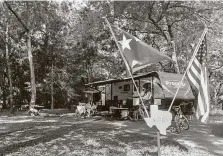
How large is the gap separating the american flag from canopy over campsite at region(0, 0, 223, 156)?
0.02 m

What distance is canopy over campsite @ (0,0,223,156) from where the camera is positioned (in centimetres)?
676

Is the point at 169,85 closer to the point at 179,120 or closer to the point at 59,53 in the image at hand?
the point at 179,120

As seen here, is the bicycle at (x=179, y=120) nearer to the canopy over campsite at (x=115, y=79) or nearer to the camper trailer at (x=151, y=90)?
the canopy over campsite at (x=115, y=79)

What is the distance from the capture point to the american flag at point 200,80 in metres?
6.37

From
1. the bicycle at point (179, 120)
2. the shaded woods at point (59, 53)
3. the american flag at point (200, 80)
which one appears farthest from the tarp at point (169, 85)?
the american flag at point (200, 80)

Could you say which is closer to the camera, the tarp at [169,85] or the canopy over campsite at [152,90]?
the tarp at [169,85]

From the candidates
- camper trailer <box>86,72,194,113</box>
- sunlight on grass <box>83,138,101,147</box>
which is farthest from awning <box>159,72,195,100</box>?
sunlight on grass <box>83,138,101,147</box>

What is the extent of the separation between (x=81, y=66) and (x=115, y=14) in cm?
1894

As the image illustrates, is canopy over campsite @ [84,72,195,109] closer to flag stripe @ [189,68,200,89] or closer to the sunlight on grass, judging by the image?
the sunlight on grass

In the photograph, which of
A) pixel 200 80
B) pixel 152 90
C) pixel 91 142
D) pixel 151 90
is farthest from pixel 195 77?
pixel 151 90

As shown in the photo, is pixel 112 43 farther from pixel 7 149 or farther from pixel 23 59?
pixel 7 149

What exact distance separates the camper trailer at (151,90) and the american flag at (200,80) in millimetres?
8810

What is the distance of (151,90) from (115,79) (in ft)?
10.5

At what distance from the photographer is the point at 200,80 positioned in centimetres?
655
